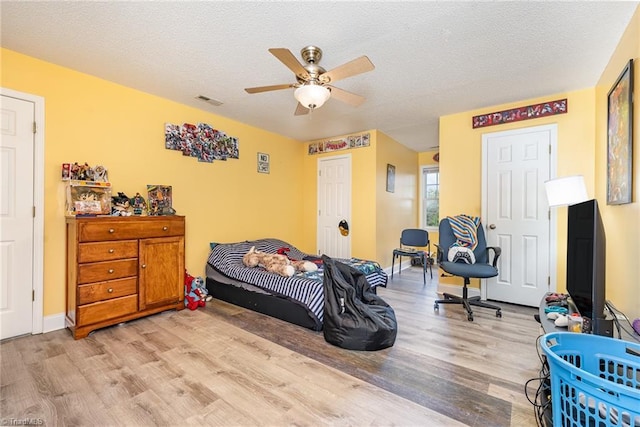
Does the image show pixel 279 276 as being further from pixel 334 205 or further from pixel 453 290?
pixel 453 290

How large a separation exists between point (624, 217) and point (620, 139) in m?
0.61

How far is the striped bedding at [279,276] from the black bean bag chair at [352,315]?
0.24 m

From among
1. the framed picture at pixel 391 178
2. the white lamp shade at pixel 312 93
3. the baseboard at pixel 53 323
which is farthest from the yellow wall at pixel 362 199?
the baseboard at pixel 53 323

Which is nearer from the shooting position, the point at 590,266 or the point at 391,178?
the point at 590,266

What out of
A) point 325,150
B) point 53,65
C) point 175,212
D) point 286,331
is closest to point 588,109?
point 325,150

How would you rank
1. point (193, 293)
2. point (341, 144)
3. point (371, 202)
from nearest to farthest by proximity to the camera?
point (193, 293) < point (371, 202) < point (341, 144)

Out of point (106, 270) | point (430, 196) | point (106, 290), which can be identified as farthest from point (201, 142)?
point (430, 196)

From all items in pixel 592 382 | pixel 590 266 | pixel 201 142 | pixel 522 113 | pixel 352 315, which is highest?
pixel 522 113

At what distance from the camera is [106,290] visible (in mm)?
2525

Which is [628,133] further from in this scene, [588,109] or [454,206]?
[454,206]

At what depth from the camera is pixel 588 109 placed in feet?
9.83

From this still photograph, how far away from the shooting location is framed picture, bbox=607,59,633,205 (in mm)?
1900

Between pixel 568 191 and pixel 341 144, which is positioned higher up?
pixel 341 144

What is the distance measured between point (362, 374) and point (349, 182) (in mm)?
3403
